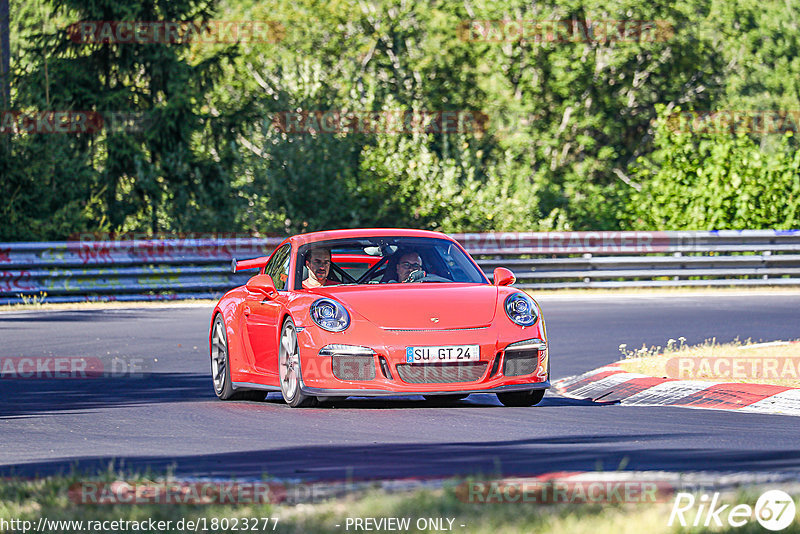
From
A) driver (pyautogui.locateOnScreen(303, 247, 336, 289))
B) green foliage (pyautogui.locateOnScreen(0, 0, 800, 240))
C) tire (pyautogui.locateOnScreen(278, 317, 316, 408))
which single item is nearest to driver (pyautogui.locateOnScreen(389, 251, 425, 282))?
driver (pyautogui.locateOnScreen(303, 247, 336, 289))

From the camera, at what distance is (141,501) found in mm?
6164

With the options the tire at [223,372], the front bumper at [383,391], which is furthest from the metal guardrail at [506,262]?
the front bumper at [383,391]

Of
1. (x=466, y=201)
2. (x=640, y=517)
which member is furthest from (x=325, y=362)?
(x=466, y=201)

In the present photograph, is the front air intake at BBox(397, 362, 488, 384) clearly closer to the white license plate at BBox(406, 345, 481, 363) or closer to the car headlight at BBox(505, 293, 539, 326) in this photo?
the white license plate at BBox(406, 345, 481, 363)

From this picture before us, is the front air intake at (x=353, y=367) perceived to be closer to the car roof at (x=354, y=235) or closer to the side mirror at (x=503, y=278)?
the side mirror at (x=503, y=278)

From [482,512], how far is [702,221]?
80.4ft

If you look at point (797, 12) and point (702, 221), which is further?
point (797, 12)

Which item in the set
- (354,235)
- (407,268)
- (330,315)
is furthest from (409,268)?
(330,315)

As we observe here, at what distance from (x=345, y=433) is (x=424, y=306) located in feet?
5.23

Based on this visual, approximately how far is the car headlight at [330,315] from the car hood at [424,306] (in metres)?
0.09

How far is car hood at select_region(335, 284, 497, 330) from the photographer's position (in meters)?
10.2

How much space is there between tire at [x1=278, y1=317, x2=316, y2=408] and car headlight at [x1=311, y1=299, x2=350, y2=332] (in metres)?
0.23

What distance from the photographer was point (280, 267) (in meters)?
11.9

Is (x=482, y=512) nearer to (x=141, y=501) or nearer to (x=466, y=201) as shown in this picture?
(x=141, y=501)
